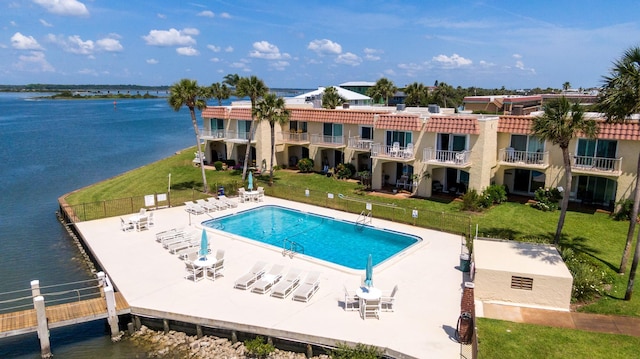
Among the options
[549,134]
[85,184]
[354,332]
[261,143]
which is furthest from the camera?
[85,184]

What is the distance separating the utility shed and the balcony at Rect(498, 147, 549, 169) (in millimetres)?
13667

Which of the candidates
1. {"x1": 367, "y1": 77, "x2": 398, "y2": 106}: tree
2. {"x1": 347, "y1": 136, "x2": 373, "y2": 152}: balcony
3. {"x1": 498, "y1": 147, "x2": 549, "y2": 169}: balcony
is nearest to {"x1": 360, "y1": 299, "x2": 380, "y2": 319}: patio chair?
{"x1": 498, "y1": 147, "x2": 549, "y2": 169}: balcony

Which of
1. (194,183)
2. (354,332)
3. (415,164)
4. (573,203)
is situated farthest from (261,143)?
(354,332)

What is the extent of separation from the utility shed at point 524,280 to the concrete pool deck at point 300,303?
138 centimetres

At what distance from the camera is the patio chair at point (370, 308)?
51.8 feet

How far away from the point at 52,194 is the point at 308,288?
33.5 metres

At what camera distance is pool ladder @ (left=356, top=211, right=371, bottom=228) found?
26888 mm

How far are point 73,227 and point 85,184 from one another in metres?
18.7

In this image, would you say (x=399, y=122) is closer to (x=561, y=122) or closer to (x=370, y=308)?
(x=561, y=122)

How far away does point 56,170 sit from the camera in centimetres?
5259

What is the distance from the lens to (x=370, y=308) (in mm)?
15883

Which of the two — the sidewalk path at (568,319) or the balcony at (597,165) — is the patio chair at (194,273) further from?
the balcony at (597,165)

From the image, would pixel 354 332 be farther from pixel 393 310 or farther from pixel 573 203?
pixel 573 203

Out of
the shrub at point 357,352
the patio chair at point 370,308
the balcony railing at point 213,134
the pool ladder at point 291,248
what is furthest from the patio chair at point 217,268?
the balcony railing at point 213,134
